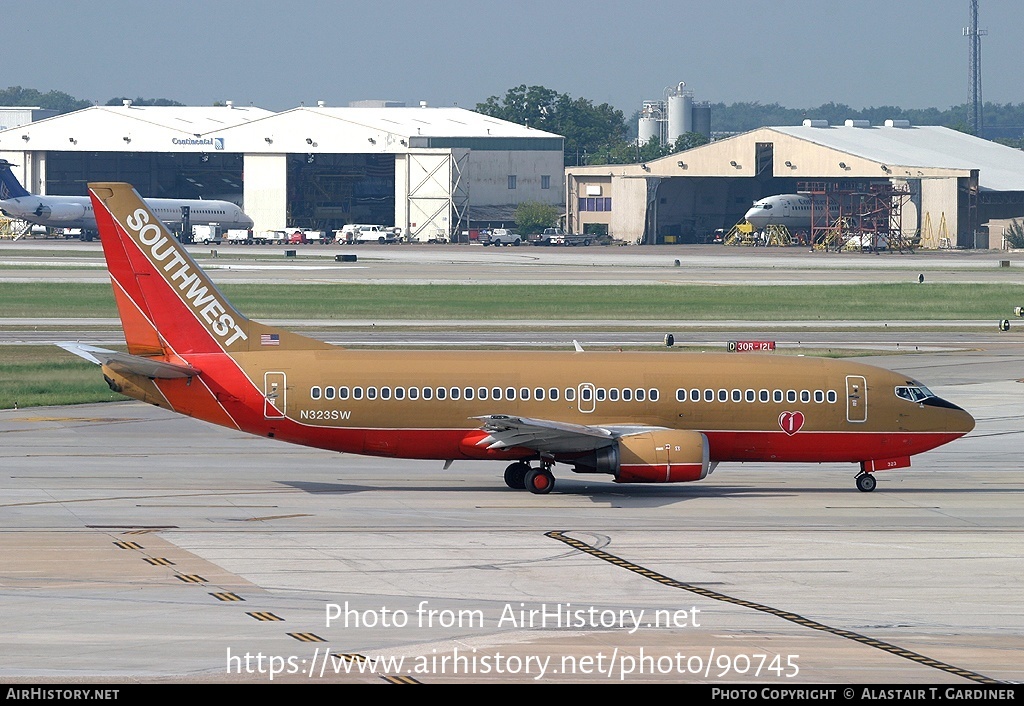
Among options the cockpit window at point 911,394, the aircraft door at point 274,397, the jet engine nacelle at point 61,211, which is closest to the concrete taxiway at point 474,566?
the aircraft door at point 274,397

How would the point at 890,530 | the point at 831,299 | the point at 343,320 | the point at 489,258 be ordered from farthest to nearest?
the point at 489,258 < the point at 831,299 < the point at 343,320 < the point at 890,530

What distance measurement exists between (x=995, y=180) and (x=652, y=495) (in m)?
171

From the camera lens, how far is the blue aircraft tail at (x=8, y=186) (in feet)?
551

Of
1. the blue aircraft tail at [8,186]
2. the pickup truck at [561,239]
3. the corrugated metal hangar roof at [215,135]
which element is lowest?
the pickup truck at [561,239]

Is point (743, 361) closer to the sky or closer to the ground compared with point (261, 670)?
closer to the sky

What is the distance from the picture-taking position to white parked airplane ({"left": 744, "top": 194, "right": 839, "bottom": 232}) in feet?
614

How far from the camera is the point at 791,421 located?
36.9m

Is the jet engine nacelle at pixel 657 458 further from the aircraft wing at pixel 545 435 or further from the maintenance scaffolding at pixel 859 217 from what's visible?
the maintenance scaffolding at pixel 859 217

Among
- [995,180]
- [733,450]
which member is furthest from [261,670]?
[995,180]

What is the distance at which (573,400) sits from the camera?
1433 inches

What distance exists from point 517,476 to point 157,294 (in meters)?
10.5

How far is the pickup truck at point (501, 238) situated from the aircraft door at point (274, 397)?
152 m

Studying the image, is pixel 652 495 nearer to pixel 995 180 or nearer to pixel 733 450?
pixel 733 450

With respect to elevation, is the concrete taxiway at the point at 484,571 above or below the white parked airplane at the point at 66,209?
below
